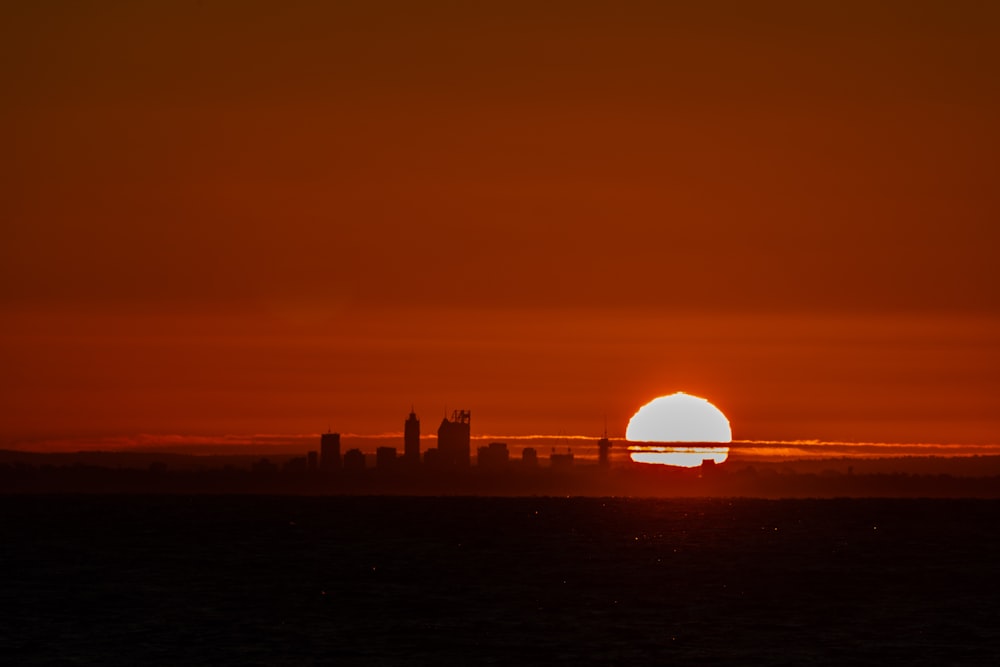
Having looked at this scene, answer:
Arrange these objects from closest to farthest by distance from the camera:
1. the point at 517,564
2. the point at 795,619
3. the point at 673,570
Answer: the point at 795,619
the point at 673,570
the point at 517,564

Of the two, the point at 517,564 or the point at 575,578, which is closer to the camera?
the point at 575,578

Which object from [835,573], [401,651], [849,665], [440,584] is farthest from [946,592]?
[401,651]

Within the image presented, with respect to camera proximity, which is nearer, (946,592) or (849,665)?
(849,665)

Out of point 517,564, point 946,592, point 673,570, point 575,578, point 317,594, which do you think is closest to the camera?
point 317,594

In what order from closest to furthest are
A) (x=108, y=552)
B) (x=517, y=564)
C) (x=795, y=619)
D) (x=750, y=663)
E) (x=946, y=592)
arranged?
(x=750, y=663) → (x=795, y=619) → (x=946, y=592) → (x=517, y=564) → (x=108, y=552)

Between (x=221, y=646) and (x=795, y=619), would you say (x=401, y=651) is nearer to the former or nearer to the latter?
(x=221, y=646)

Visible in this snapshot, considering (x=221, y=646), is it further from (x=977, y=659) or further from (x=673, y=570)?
(x=673, y=570)

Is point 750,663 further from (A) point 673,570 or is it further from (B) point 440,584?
(A) point 673,570

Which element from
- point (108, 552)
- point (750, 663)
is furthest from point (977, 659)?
point (108, 552)

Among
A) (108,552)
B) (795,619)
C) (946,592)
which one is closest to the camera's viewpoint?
(795,619)
